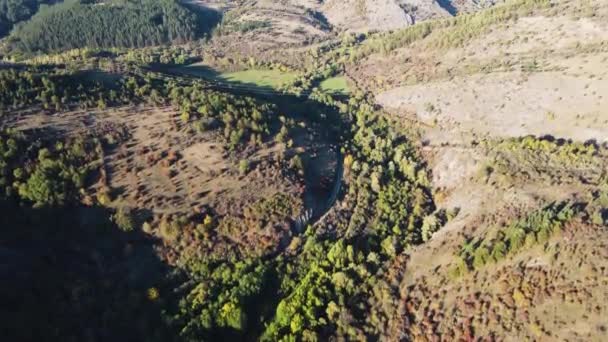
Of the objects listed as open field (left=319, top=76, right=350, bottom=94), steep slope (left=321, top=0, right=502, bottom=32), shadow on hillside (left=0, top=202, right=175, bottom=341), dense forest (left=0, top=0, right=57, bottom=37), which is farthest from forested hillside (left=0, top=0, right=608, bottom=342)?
dense forest (left=0, top=0, right=57, bottom=37)

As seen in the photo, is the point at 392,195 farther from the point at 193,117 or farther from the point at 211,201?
the point at 193,117

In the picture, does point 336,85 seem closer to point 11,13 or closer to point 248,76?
point 248,76

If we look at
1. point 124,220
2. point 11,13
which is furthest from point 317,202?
point 11,13

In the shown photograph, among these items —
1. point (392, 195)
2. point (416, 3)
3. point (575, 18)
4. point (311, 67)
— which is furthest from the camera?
point (416, 3)

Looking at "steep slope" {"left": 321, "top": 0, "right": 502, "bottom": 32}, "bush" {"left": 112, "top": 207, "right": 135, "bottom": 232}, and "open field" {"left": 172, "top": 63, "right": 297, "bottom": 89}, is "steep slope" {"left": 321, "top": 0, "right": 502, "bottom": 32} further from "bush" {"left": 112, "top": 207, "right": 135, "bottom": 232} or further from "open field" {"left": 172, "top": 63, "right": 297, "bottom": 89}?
"bush" {"left": 112, "top": 207, "right": 135, "bottom": 232}

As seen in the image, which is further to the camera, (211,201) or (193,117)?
(193,117)

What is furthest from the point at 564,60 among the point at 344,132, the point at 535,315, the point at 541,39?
the point at 535,315
